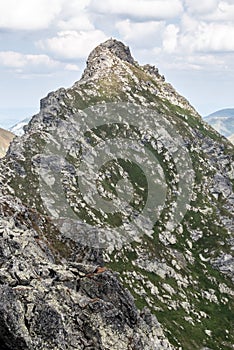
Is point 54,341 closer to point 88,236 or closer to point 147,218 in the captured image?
point 88,236

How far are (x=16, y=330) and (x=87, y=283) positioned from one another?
1157 centimetres

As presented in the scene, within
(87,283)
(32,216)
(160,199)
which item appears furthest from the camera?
(160,199)

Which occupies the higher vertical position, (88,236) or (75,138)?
(75,138)

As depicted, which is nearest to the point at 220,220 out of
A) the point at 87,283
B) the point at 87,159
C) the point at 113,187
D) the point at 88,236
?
the point at 113,187

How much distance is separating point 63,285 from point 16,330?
8.76 metres

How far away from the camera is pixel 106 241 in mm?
138125

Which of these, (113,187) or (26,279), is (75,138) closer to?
(113,187)

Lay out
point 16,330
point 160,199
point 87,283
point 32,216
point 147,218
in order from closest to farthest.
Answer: point 16,330 → point 87,283 → point 32,216 → point 147,218 → point 160,199

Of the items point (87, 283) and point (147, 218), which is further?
point (147, 218)

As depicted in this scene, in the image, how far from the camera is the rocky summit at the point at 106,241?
126 feet

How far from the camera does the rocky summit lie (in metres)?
38.5

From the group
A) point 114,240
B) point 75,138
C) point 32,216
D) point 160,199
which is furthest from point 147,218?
point 32,216

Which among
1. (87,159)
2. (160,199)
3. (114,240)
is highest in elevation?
(87,159)

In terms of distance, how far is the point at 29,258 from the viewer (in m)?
45.3
